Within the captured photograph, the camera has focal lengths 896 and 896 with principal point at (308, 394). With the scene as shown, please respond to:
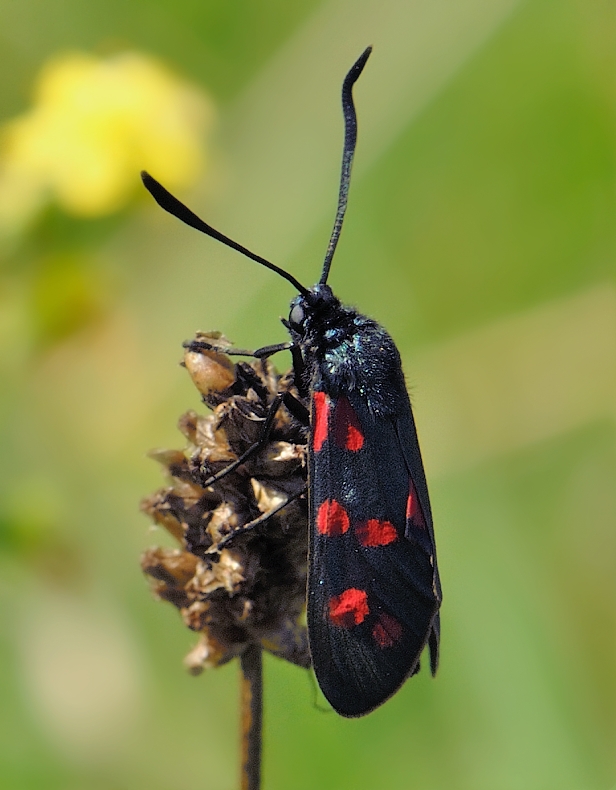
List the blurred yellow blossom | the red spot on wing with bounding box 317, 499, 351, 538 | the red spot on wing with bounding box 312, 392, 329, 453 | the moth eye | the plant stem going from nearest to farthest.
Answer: the plant stem → the red spot on wing with bounding box 317, 499, 351, 538 → the red spot on wing with bounding box 312, 392, 329, 453 → the moth eye → the blurred yellow blossom

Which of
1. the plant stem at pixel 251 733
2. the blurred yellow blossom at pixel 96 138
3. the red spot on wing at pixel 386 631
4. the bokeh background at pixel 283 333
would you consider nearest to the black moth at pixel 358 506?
the red spot on wing at pixel 386 631

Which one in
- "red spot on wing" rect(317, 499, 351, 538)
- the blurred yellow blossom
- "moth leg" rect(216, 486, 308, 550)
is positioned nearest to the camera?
"moth leg" rect(216, 486, 308, 550)

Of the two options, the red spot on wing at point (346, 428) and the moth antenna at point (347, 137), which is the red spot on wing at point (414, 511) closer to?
the red spot on wing at point (346, 428)

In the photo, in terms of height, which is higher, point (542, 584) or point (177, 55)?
point (177, 55)

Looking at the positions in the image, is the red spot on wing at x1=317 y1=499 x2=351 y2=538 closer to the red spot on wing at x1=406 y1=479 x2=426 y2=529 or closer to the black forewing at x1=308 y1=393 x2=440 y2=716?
the black forewing at x1=308 y1=393 x2=440 y2=716

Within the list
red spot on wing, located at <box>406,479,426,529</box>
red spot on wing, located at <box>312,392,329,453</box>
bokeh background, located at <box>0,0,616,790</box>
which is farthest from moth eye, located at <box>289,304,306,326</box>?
bokeh background, located at <box>0,0,616,790</box>

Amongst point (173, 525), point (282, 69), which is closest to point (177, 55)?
point (282, 69)

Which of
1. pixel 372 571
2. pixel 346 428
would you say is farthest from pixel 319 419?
pixel 372 571

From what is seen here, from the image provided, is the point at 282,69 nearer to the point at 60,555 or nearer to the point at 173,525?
the point at 60,555
